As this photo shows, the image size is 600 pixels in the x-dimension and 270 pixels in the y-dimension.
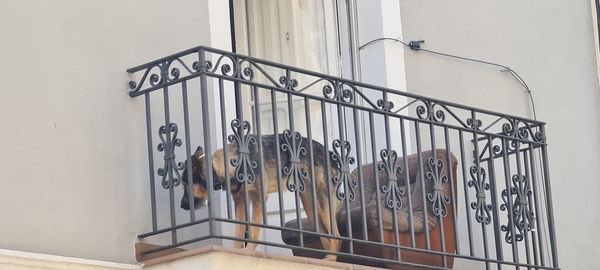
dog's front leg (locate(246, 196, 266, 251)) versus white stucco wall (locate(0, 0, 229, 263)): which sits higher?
white stucco wall (locate(0, 0, 229, 263))

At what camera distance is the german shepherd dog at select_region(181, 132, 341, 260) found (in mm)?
8672

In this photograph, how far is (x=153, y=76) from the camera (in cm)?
867

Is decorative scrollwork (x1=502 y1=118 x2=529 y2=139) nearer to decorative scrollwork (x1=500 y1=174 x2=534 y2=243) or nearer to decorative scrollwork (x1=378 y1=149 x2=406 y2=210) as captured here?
decorative scrollwork (x1=500 y1=174 x2=534 y2=243)

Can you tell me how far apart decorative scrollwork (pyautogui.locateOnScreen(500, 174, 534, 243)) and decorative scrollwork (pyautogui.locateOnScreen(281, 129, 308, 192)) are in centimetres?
183

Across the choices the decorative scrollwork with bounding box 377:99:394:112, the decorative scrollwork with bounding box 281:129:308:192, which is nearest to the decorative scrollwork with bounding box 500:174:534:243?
the decorative scrollwork with bounding box 377:99:394:112

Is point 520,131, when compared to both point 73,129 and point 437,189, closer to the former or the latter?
point 437,189

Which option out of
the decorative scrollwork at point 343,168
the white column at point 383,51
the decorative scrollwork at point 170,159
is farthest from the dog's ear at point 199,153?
the white column at point 383,51

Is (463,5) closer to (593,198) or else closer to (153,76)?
(593,198)

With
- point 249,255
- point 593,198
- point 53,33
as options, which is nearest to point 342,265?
point 249,255

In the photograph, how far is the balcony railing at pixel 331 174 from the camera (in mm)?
8609

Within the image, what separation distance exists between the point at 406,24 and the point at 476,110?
1.26m

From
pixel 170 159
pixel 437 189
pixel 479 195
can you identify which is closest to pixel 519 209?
pixel 479 195

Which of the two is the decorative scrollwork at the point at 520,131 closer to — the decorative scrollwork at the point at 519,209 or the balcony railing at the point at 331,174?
the balcony railing at the point at 331,174

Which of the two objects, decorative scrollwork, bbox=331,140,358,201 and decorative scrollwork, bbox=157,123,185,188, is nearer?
decorative scrollwork, bbox=157,123,185,188
